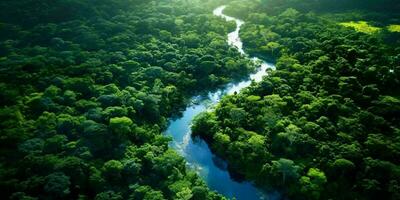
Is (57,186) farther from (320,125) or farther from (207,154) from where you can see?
(320,125)

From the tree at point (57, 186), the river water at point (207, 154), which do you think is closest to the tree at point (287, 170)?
the river water at point (207, 154)

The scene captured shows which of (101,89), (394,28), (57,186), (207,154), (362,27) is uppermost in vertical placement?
(394,28)

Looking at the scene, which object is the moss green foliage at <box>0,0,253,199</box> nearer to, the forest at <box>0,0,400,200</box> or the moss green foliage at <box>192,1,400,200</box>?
the forest at <box>0,0,400,200</box>

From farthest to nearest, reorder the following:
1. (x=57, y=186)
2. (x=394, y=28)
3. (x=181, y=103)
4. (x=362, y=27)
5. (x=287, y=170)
→ (x=362, y=27), (x=394, y=28), (x=181, y=103), (x=287, y=170), (x=57, y=186)

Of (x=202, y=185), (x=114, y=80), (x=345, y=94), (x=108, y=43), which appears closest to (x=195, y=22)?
(x=108, y=43)

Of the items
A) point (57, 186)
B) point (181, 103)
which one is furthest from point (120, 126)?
point (181, 103)

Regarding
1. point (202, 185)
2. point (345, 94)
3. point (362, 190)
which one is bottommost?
point (202, 185)

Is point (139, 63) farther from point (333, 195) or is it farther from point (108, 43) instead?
point (333, 195)
